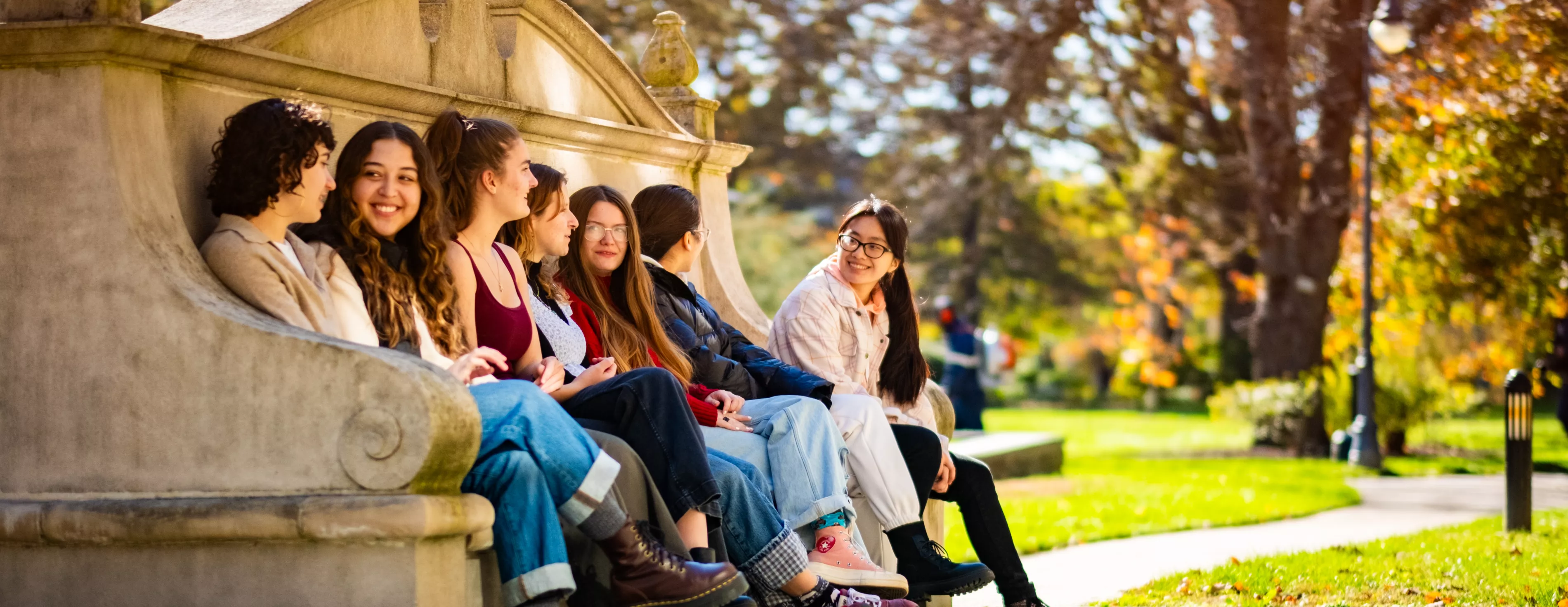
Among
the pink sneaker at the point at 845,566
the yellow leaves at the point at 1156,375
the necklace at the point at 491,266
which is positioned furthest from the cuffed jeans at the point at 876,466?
the yellow leaves at the point at 1156,375

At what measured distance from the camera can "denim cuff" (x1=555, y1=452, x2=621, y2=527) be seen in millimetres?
3574

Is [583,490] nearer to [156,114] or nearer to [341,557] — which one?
[341,557]

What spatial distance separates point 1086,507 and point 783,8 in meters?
14.5

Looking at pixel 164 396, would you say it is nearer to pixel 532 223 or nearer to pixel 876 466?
pixel 532 223

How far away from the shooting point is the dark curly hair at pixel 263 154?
12.1 feet

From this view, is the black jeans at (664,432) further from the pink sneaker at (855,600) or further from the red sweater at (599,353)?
the red sweater at (599,353)

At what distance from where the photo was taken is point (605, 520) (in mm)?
3629

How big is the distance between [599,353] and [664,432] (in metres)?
0.89

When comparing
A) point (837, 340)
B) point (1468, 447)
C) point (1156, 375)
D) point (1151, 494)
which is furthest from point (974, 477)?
point (1156, 375)

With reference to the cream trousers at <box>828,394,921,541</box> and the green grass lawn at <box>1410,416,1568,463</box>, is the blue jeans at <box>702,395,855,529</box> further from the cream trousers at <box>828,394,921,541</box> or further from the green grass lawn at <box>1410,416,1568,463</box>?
the green grass lawn at <box>1410,416,1568,463</box>

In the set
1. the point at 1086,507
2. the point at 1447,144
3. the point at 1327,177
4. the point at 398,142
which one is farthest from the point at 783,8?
the point at 398,142

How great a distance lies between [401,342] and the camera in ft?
12.9

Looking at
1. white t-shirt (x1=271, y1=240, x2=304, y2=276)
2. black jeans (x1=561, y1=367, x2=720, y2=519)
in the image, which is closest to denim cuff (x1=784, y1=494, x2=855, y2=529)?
black jeans (x1=561, y1=367, x2=720, y2=519)

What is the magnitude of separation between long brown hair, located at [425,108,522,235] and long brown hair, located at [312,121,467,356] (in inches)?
6.9
